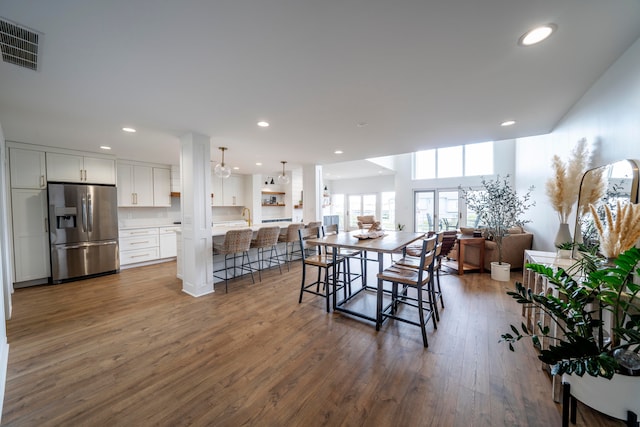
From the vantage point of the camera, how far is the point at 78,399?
5.31 ft

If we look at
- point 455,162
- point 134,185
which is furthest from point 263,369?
point 455,162

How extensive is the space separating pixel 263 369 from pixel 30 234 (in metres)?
4.86

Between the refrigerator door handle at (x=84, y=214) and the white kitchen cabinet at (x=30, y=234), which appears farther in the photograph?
the refrigerator door handle at (x=84, y=214)

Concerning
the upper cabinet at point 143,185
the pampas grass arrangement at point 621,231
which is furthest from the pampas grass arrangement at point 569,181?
the upper cabinet at point 143,185

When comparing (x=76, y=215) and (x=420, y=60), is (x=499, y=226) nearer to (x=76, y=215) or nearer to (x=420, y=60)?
(x=420, y=60)

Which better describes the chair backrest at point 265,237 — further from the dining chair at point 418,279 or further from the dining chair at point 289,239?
the dining chair at point 418,279

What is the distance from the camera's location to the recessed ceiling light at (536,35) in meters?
1.37

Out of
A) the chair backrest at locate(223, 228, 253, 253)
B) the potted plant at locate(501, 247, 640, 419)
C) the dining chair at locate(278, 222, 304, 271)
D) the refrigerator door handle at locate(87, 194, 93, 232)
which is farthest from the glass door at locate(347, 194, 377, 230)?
the potted plant at locate(501, 247, 640, 419)

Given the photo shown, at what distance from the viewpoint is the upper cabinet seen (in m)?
5.04

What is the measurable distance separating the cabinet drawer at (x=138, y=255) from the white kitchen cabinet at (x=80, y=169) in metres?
1.49

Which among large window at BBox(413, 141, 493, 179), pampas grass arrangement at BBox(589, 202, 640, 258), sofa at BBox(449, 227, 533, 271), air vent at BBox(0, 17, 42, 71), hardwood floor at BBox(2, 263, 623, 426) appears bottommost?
hardwood floor at BBox(2, 263, 623, 426)

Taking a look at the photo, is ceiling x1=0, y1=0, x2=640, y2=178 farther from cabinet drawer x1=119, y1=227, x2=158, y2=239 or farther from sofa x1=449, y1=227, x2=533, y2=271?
cabinet drawer x1=119, y1=227, x2=158, y2=239

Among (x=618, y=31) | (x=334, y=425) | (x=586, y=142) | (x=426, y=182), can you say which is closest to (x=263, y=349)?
(x=334, y=425)

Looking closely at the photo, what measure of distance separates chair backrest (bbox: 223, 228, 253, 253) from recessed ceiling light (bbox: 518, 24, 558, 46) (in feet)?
11.7
